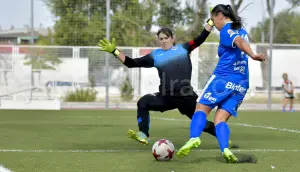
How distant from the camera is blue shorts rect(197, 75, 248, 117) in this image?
271 inches

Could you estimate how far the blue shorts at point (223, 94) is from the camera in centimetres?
687

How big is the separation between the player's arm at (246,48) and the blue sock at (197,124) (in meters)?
0.92

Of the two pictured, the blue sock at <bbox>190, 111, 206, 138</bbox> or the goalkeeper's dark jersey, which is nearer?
the blue sock at <bbox>190, 111, 206, 138</bbox>

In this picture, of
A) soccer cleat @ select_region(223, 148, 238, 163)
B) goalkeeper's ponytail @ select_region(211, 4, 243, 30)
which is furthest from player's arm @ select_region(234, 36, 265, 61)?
soccer cleat @ select_region(223, 148, 238, 163)

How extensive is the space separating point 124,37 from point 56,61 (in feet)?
9.87

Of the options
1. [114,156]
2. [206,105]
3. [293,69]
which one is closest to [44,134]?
[114,156]

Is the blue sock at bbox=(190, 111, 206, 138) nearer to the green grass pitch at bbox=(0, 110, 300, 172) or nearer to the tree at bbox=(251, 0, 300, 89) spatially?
the green grass pitch at bbox=(0, 110, 300, 172)

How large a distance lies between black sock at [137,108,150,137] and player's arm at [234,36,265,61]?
8.08 ft

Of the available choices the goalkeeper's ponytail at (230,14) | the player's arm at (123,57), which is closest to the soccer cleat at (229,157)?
the goalkeeper's ponytail at (230,14)

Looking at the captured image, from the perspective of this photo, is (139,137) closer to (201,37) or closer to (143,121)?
(143,121)

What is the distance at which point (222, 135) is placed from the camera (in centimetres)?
674

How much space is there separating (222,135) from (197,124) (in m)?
0.32

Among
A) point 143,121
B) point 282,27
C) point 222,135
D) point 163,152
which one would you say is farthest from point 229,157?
point 282,27

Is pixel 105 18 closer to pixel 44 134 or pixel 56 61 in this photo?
pixel 56 61
